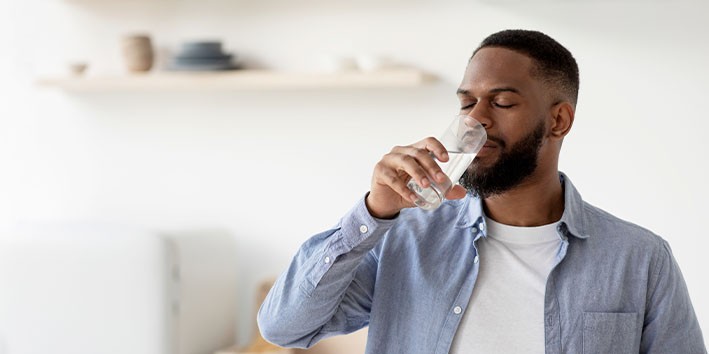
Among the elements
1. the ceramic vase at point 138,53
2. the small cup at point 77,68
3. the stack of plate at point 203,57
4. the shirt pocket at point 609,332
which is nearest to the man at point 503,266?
the shirt pocket at point 609,332

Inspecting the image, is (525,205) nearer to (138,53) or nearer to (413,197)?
(413,197)

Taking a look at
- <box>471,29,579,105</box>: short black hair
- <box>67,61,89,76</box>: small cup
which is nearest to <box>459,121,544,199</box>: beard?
<box>471,29,579,105</box>: short black hair

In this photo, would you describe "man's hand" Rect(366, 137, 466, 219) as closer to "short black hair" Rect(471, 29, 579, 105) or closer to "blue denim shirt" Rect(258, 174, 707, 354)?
"blue denim shirt" Rect(258, 174, 707, 354)

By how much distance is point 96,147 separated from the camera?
320cm

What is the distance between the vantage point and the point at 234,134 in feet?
9.98

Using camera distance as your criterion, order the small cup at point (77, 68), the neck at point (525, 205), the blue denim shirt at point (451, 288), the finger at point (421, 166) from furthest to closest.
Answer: the small cup at point (77, 68), the neck at point (525, 205), the blue denim shirt at point (451, 288), the finger at point (421, 166)

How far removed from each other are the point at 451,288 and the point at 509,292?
87mm

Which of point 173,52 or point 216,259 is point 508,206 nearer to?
point 216,259

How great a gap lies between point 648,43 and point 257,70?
1.18 m

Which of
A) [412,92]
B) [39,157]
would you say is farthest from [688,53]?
[39,157]

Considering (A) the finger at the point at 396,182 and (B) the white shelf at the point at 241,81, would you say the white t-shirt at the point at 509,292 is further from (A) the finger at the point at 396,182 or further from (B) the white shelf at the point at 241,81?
(B) the white shelf at the point at 241,81

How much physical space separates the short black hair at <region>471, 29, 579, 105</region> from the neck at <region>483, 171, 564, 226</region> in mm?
157

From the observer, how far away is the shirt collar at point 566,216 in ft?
4.84

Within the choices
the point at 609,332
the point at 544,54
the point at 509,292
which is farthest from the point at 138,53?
the point at 609,332
